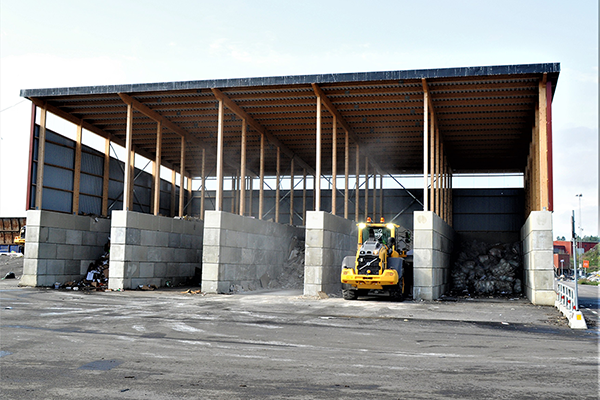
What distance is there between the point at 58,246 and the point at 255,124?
1222cm

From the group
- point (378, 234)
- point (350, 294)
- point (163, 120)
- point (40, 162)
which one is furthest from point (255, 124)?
point (350, 294)

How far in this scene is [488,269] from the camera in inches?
1296

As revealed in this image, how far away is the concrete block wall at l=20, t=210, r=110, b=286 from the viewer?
85.1 feet

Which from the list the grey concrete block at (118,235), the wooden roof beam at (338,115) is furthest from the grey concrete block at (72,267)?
the wooden roof beam at (338,115)

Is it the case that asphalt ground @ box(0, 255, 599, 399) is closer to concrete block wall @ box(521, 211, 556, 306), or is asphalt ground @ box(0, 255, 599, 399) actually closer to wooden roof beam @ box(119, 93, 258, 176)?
concrete block wall @ box(521, 211, 556, 306)

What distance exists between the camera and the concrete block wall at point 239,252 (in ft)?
76.3

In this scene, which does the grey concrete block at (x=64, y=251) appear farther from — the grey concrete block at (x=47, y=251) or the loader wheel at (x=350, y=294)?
the loader wheel at (x=350, y=294)

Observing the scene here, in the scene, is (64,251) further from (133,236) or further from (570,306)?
(570,306)

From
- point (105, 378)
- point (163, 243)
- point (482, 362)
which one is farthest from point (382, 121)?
point (105, 378)

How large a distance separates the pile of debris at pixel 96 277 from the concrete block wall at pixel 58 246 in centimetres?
27

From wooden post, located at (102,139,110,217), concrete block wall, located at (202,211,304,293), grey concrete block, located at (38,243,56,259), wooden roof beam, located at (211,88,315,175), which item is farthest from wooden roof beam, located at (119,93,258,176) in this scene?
grey concrete block, located at (38,243,56,259)

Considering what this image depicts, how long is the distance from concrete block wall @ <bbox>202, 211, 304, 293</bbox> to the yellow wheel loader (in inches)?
222

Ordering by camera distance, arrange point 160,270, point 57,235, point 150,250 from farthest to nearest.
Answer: point 160,270
point 57,235
point 150,250

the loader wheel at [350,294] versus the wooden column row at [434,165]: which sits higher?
the wooden column row at [434,165]
